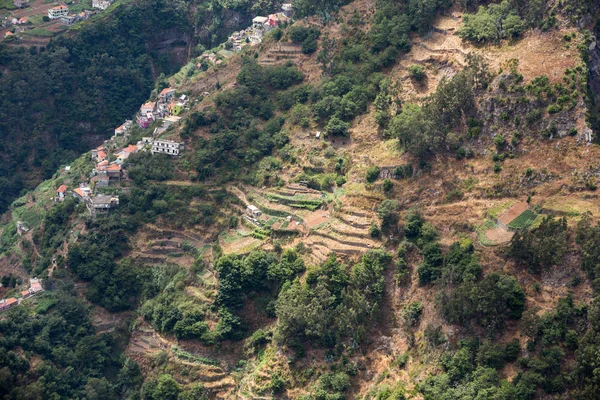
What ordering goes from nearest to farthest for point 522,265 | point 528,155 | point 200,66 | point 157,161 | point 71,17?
point 522,265 → point 528,155 → point 157,161 → point 200,66 → point 71,17

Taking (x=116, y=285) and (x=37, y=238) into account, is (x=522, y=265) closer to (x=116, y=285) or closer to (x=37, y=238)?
(x=116, y=285)

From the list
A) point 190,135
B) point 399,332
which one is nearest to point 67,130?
point 190,135

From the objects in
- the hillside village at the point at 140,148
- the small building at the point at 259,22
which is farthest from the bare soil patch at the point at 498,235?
the small building at the point at 259,22

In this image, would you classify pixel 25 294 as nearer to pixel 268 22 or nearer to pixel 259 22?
pixel 268 22

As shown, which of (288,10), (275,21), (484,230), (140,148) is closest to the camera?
(484,230)

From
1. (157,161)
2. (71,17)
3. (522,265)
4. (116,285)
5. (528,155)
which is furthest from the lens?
(71,17)

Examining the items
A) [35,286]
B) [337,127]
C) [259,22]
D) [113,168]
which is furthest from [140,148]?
[259,22]

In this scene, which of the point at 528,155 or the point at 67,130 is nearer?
the point at 528,155
